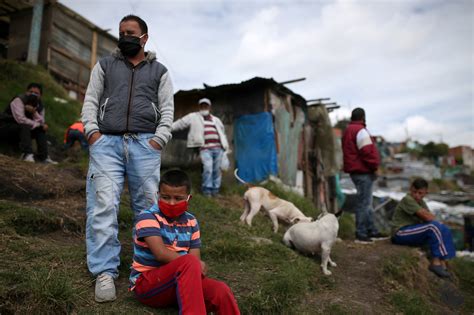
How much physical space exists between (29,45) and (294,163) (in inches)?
395

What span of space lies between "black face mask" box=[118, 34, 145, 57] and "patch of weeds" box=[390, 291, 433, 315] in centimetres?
367

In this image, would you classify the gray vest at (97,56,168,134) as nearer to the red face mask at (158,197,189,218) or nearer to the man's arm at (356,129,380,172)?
the red face mask at (158,197,189,218)

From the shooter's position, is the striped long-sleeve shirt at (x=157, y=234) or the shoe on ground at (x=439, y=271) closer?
the striped long-sleeve shirt at (x=157, y=234)

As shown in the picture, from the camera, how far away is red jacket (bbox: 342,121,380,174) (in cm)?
565

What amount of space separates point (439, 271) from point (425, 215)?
0.90 metres

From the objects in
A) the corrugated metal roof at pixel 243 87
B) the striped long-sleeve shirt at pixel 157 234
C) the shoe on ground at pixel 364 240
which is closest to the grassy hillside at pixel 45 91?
the corrugated metal roof at pixel 243 87

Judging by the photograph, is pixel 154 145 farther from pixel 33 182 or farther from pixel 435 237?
pixel 435 237

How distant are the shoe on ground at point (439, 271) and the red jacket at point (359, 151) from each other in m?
1.80

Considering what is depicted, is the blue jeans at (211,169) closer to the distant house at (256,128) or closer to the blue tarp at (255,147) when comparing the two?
the distant house at (256,128)

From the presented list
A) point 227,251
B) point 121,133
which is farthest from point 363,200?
point 121,133

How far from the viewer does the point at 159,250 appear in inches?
87.2

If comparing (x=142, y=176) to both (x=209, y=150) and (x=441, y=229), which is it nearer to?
(x=209, y=150)

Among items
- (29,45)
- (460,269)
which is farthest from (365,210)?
(29,45)

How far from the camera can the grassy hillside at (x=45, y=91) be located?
8.55 m
